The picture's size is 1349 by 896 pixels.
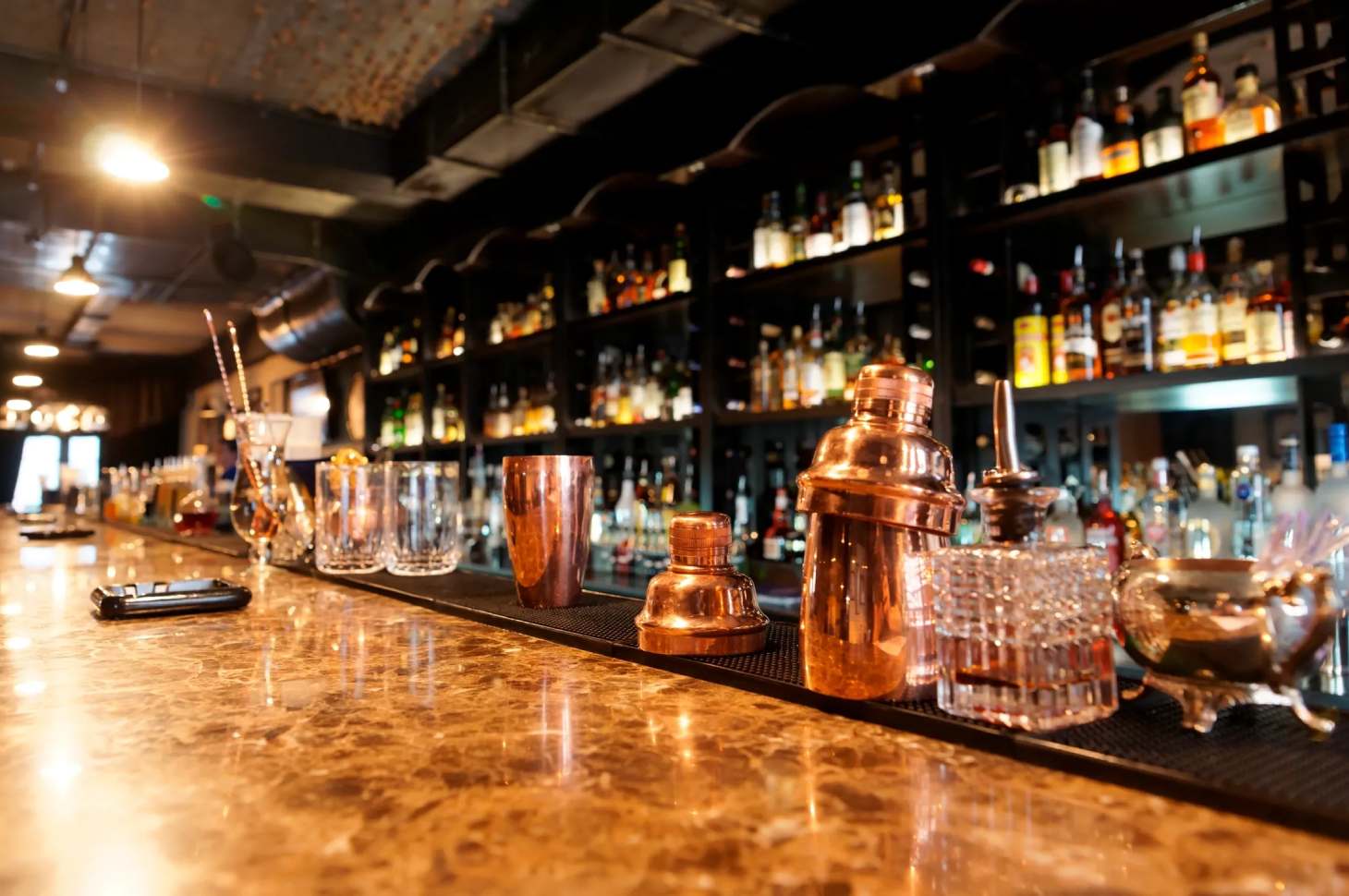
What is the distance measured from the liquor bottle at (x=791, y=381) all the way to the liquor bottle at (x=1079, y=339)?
0.78 meters

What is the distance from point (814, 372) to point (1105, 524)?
889 mm

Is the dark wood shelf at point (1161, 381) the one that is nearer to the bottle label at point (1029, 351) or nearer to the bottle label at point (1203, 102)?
the bottle label at point (1029, 351)

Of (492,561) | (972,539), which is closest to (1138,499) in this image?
(972,539)

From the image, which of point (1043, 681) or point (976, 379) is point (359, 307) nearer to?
point (976, 379)

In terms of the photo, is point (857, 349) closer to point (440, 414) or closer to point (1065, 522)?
point (1065, 522)

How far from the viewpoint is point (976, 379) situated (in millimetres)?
2242

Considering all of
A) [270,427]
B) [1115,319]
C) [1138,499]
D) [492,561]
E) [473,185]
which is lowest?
[492,561]

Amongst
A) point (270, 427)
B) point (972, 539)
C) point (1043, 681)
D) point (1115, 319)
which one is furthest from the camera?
point (972, 539)

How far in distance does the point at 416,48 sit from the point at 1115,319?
2.67m

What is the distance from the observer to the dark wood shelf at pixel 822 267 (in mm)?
2293

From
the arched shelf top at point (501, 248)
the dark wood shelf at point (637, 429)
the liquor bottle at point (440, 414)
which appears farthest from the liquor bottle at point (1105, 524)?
the liquor bottle at point (440, 414)

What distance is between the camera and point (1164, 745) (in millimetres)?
517

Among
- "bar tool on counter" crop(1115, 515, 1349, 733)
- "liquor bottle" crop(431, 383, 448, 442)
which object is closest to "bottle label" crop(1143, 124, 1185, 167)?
"bar tool on counter" crop(1115, 515, 1349, 733)

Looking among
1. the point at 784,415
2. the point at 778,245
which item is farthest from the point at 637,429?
the point at 778,245
